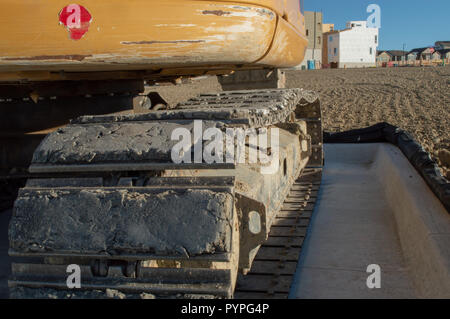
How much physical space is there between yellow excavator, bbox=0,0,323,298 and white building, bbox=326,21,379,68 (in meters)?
54.9

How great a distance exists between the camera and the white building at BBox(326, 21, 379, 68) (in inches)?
2183

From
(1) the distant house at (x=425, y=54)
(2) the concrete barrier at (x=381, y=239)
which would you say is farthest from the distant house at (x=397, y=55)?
(2) the concrete barrier at (x=381, y=239)

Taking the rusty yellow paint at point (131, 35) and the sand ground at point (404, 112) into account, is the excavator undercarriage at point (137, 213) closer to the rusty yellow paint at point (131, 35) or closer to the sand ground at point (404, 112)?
the rusty yellow paint at point (131, 35)

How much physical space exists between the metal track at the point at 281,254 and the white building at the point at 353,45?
53.0m

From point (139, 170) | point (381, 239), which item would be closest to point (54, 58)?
point (139, 170)

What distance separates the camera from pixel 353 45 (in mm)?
57188

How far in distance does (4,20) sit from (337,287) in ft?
7.01

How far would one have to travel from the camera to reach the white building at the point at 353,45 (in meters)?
55.4

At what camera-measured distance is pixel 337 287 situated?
2.73 metres

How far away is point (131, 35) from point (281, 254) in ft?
5.75

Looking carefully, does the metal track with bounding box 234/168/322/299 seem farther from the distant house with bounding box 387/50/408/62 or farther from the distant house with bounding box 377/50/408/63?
the distant house with bounding box 387/50/408/62

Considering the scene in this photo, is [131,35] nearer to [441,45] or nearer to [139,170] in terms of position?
[139,170]
